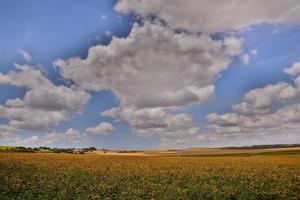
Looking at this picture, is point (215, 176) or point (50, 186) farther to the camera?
point (215, 176)

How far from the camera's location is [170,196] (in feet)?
76.5

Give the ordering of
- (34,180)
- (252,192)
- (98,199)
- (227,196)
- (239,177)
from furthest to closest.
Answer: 1. (239,177)
2. (34,180)
3. (252,192)
4. (227,196)
5. (98,199)

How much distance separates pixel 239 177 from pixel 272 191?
8940 mm

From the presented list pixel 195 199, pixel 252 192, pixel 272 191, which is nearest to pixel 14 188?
pixel 195 199

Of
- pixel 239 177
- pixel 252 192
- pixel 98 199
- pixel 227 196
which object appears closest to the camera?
Result: pixel 98 199

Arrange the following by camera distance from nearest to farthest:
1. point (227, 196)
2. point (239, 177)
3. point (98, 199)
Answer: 1. point (98, 199)
2. point (227, 196)
3. point (239, 177)

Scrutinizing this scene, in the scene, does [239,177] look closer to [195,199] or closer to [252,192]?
[252,192]

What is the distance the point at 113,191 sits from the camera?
2530 cm

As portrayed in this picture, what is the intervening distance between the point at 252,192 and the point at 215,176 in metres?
9.92

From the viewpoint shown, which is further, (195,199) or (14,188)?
(14,188)

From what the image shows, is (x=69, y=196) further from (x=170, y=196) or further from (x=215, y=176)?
(x=215, y=176)

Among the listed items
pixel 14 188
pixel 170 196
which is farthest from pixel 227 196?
pixel 14 188

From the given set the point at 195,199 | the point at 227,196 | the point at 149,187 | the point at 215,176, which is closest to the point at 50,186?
the point at 149,187

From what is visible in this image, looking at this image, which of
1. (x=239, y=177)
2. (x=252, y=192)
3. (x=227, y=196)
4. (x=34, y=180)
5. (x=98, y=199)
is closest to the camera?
(x=98, y=199)
